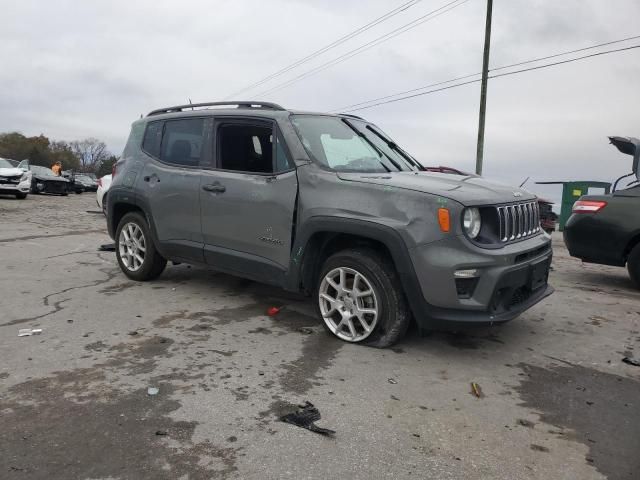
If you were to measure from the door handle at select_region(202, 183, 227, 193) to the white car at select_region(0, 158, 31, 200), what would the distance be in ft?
58.6

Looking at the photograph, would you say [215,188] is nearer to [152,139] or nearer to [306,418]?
[152,139]

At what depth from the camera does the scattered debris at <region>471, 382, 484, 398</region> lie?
3.35 metres

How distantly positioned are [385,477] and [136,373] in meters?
1.89

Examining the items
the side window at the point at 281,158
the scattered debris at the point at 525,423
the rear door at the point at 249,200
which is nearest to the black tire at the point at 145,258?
the rear door at the point at 249,200

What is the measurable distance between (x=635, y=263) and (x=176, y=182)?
18.7 ft

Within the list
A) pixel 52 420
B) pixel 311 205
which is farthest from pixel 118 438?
pixel 311 205

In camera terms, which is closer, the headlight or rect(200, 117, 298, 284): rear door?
the headlight

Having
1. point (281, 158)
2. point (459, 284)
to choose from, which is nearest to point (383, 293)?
point (459, 284)

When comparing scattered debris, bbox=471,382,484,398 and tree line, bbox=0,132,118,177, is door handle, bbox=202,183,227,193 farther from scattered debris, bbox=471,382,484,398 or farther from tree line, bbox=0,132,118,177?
tree line, bbox=0,132,118,177

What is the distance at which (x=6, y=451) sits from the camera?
8.37ft

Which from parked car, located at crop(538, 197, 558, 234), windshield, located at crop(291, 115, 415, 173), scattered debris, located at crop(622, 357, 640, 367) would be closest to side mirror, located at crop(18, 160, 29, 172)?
parked car, located at crop(538, 197, 558, 234)

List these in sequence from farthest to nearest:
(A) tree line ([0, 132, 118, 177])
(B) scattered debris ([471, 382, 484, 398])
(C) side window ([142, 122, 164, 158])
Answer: (A) tree line ([0, 132, 118, 177]) → (C) side window ([142, 122, 164, 158]) → (B) scattered debris ([471, 382, 484, 398])

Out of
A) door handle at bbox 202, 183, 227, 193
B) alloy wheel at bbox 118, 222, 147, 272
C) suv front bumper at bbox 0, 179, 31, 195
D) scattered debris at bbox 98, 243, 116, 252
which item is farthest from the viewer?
suv front bumper at bbox 0, 179, 31, 195

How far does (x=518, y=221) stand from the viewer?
13.7 ft
